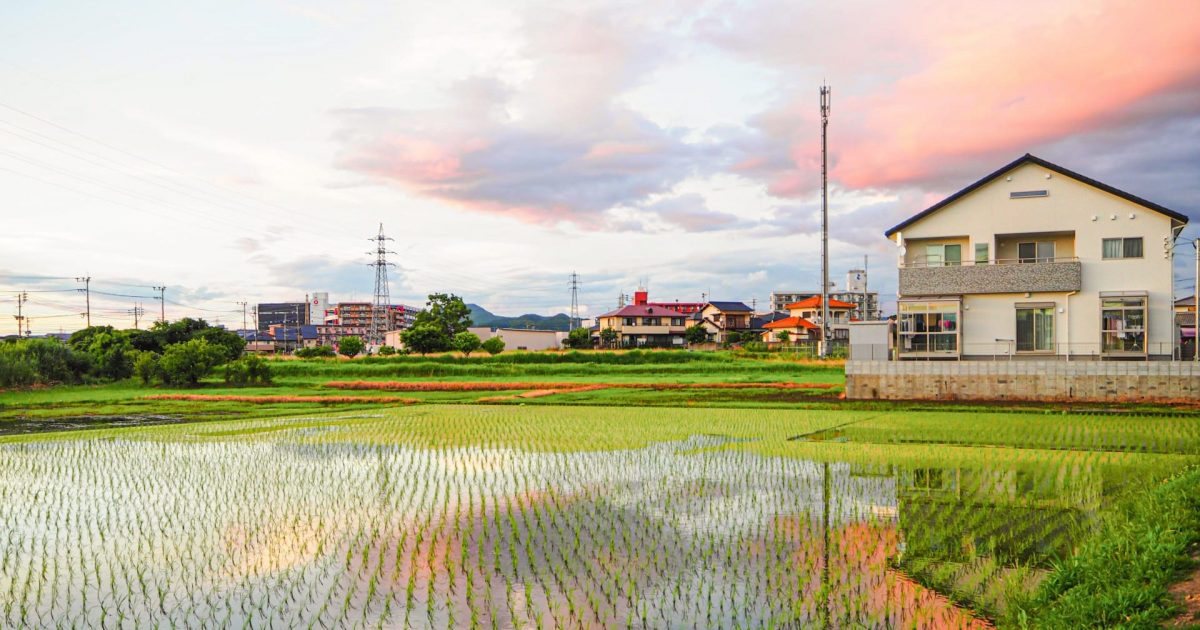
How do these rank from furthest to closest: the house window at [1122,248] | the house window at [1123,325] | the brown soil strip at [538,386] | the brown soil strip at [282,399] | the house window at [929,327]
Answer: the brown soil strip at [538,386]
the brown soil strip at [282,399]
the house window at [929,327]
the house window at [1122,248]
the house window at [1123,325]

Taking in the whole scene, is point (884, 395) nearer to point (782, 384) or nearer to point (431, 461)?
point (782, 384)

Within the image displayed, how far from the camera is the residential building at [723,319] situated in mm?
94375

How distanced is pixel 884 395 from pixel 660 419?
8680 mm

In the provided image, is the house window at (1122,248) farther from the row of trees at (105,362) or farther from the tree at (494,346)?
the tree at (494,346)

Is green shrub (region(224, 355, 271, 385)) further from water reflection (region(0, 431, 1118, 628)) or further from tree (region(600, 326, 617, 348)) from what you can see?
tree (region(600, 326, 617, 348))

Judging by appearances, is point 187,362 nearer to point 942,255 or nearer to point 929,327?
point 929,327

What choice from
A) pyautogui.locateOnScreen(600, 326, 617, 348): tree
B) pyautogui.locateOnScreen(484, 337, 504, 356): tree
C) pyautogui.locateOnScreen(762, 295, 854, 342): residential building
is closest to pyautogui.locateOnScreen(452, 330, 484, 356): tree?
pyautogui.locateOnScreen(484, 337, 504, 356): tree

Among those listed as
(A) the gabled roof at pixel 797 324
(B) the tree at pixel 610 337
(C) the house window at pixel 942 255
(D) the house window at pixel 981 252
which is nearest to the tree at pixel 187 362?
(C) the house window at pixel 942 255

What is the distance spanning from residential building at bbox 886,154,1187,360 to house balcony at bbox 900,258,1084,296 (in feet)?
0.11

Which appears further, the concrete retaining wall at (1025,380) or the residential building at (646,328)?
the residential building at (646,328)

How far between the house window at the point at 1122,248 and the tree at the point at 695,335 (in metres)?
61.2

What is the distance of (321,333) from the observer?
468 ft

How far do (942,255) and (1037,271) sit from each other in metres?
3.12

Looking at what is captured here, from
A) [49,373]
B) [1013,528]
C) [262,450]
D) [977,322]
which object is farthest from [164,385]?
[1013,528]
